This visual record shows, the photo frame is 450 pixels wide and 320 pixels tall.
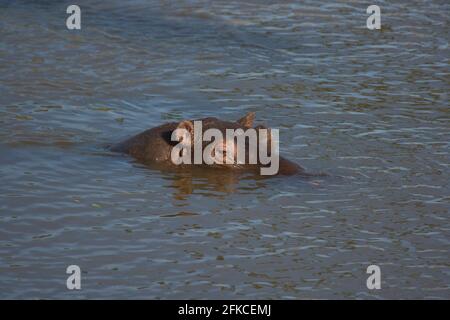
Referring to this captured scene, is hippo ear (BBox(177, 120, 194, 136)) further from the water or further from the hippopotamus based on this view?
the water

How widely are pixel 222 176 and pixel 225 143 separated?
0.32 meters

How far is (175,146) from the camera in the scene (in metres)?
9.72

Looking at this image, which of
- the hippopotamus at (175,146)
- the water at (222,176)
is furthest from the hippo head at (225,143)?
the water at (222,176)

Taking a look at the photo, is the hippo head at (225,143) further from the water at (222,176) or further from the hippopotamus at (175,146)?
the water at (222,176)

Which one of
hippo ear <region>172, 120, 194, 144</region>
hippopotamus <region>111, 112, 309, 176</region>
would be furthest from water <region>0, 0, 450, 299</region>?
hippo ear <region>172, 120, 194, 144</region>

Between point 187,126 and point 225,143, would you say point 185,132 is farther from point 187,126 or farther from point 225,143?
point 225,143

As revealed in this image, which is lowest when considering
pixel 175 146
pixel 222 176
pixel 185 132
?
pixel 222 176

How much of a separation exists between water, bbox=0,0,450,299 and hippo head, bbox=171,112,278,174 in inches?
8.9

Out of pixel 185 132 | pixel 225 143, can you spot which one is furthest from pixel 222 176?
pixel 185 132

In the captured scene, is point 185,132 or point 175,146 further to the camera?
point 175,146

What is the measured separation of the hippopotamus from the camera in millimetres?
9508

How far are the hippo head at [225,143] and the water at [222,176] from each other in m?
0.23

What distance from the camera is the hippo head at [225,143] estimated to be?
9508 mm

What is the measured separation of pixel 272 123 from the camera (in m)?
11.1
